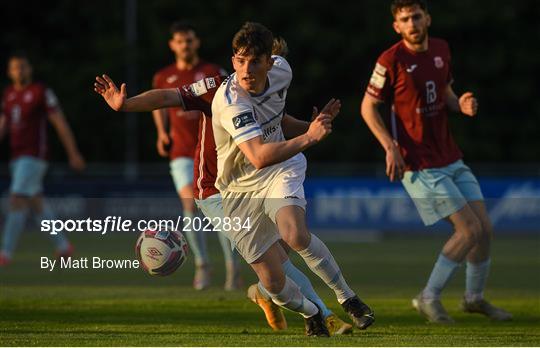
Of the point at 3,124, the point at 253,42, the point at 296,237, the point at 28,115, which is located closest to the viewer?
the point at 253,42

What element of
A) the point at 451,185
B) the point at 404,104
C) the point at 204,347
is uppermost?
the point at 404,104

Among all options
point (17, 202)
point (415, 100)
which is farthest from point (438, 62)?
point (17, 202)

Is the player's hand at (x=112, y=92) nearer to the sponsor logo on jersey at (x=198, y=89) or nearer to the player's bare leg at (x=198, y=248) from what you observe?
the sponsor logo on jersey at (x=198, y=89)

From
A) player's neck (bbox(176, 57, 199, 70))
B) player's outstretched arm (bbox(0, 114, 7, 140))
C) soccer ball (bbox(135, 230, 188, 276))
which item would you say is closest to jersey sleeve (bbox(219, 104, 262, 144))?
soccer ball (bbox(135, 230, 188, 276))

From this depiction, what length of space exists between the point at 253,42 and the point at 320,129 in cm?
72

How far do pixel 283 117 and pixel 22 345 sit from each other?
7.49ft

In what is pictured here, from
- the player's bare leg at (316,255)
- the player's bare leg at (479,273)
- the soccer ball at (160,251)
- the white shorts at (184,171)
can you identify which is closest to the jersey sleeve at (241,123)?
the player's bare leg at (316,255)

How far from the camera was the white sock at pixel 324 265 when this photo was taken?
27.8 feet

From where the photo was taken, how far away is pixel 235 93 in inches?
325

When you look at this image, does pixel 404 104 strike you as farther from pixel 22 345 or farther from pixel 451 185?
pixel 22 345

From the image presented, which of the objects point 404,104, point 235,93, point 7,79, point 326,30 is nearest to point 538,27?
point 326,30

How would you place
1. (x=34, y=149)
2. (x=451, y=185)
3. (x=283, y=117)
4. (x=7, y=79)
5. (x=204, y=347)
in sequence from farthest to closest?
1. (x=7, y=79)
2. (x=34, y=149)
3. (x=451, y=185)
4. (x=283, y=117)
5. (x=204, y=347)

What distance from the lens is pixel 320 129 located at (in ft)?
25.6

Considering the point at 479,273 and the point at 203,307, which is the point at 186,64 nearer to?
the point at 203,307
